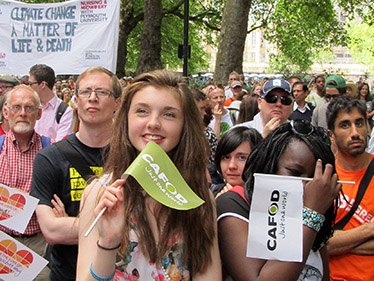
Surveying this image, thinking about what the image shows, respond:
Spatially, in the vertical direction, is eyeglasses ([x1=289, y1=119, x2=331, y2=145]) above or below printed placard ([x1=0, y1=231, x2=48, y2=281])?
above

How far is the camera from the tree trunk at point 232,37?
15703mm

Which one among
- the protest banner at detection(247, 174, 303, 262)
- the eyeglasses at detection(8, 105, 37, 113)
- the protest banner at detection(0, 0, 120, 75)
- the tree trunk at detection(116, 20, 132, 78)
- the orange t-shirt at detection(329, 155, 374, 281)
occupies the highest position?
the tree trunk at detection(116, 20, 132, 78)

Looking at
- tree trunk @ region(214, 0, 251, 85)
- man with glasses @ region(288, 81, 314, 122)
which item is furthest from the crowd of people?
tree trunk @ region(214, 0, 251, 85)

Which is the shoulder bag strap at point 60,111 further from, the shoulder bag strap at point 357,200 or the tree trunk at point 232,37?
the tree trunk at point 232,37

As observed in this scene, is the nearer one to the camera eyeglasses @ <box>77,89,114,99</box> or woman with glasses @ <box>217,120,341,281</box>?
woman with glasses @ <box>217,120,341,281</box>

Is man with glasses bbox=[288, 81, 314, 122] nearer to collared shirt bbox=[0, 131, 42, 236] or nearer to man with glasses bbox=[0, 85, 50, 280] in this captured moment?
man with glasses bbox=[0, 85, 50, 280]

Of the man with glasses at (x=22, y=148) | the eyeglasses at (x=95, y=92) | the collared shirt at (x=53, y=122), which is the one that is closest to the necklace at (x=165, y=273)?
the eyeglasses at (x=95, y=92)

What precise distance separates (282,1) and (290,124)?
2280 cm

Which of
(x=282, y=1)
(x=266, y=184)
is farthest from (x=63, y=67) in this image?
(x=282, y=1)

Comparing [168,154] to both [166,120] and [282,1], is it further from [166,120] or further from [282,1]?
[282,1]

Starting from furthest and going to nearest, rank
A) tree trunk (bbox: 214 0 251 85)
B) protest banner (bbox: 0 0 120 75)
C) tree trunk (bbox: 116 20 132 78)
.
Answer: tree trunk (bbox: 116 20 132 78) → tree trunk (bbox: 214 0 251 85) → protest banner (bbox: 0 0 120 75)

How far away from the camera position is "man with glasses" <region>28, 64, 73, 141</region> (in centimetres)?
553

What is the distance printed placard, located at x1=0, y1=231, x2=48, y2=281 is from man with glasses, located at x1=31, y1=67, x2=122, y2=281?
0.16 meters

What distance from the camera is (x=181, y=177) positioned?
6.34 ft
